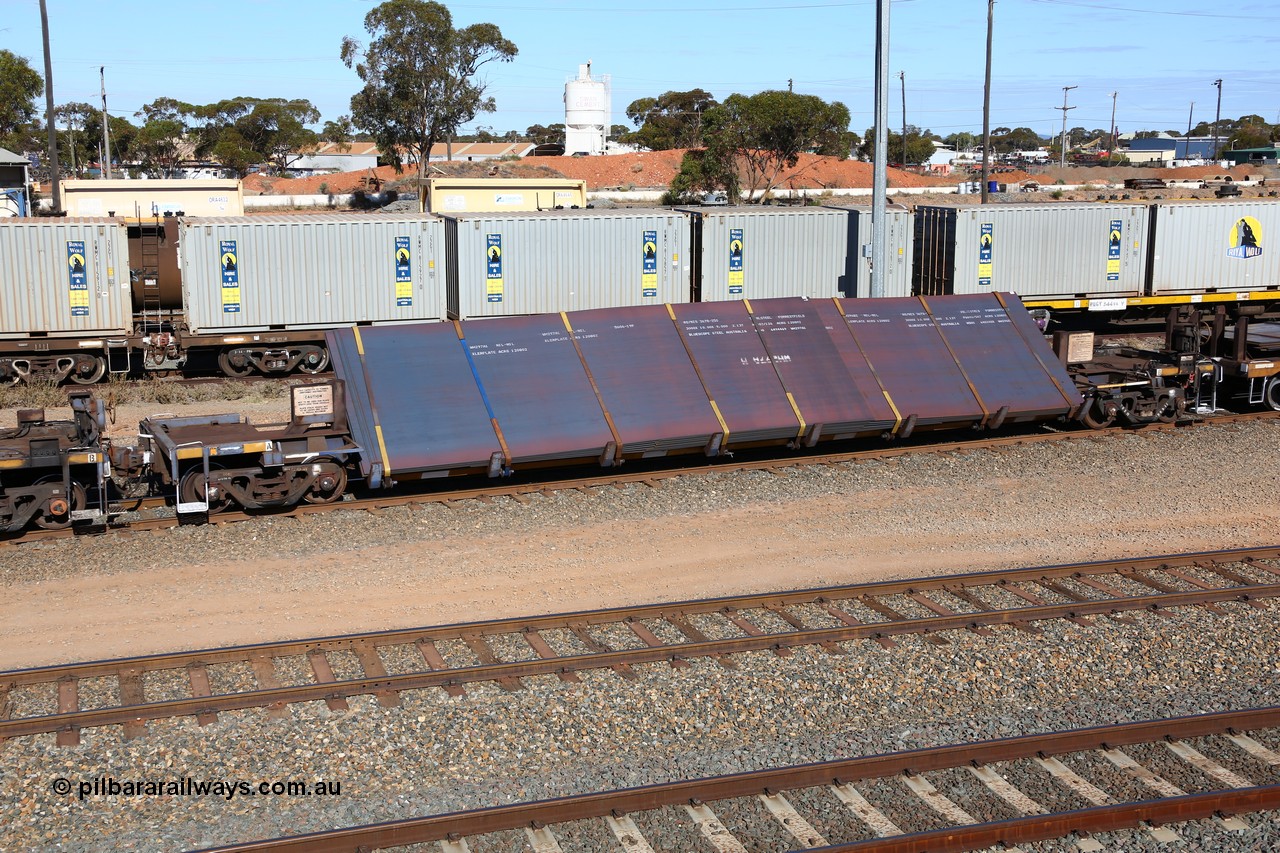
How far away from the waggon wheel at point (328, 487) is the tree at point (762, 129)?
48207mm

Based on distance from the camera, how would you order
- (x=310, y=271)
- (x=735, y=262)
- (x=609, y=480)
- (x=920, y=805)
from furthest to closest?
(x=735, y=262) → (x=310, y=271) → (x=609, y=480) → (x=920, y=805)

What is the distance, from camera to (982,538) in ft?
41.8

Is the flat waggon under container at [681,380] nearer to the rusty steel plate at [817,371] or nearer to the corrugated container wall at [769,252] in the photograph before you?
the rusty steel plate at [817,371]

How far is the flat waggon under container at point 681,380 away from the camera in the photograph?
14102mm

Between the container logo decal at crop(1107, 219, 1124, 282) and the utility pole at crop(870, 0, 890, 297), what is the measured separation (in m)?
8.84

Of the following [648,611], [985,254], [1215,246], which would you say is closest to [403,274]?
[985,254]

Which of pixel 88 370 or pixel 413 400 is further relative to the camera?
pixel 88 370

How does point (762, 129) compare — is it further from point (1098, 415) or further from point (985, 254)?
point (1098, 415)

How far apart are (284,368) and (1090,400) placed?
14743 mm

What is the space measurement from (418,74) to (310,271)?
140 ft

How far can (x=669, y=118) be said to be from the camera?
109125mm

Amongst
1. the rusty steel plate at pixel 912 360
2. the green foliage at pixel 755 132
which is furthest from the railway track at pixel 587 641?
the green foliage at pixel 755 132

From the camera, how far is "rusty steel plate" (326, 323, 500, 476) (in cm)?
1362

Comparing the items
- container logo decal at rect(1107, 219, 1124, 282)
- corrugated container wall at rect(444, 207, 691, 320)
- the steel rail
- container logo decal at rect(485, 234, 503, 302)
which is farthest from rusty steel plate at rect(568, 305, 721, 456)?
container logo decal at rect(1107, 219, 1124, 282)
